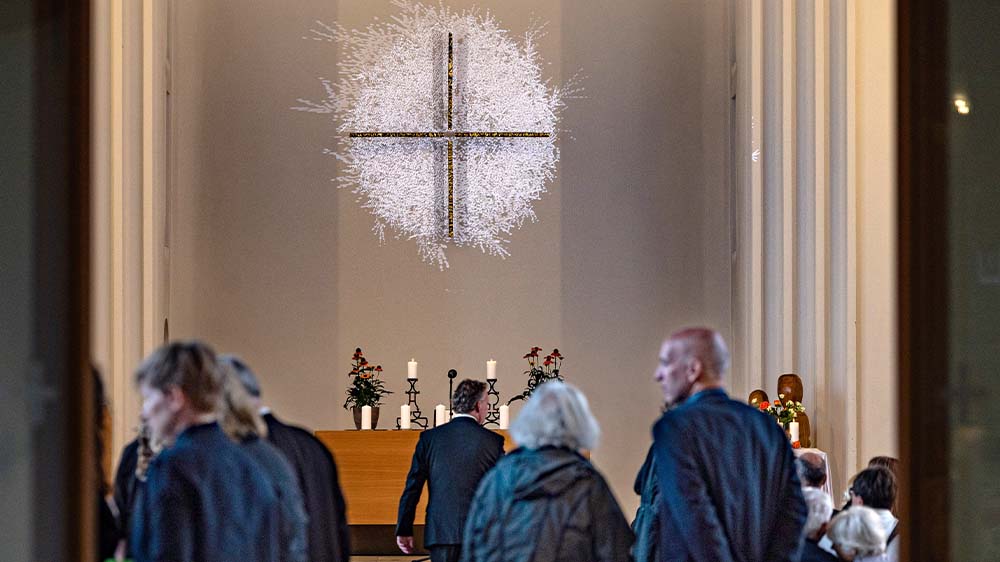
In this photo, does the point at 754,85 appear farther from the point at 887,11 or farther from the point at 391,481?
the point at 391,481

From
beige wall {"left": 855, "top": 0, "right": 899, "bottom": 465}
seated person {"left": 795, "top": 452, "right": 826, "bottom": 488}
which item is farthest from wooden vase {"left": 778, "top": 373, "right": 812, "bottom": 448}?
seated person {"left": 795, "top": 452, "right": 826, "bottom": 488}

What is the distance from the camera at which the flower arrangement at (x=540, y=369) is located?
1065 centimetres

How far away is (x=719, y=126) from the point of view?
11867 millimetres

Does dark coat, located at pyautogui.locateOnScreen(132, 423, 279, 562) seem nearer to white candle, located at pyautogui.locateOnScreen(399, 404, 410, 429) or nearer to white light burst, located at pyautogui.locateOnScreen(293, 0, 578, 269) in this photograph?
white candle, located at pyautogui.locateOnScreen(399, 404, 410, 429)

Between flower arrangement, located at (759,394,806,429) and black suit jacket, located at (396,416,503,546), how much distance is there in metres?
2.69

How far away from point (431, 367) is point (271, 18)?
3.51m

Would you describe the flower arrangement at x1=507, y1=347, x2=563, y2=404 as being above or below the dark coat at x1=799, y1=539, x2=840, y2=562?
above

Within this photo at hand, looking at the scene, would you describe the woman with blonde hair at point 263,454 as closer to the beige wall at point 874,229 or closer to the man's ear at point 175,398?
the man's ear at point 175,398

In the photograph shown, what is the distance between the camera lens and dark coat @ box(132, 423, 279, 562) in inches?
127

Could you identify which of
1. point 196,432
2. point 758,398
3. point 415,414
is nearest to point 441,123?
point 415,414

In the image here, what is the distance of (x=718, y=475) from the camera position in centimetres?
438

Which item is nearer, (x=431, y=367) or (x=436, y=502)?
(x=436, y=502)

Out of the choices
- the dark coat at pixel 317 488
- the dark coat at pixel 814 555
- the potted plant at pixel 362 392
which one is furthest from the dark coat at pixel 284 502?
the potted plant at pixel 362 392

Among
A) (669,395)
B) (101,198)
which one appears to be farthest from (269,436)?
(101,198)
